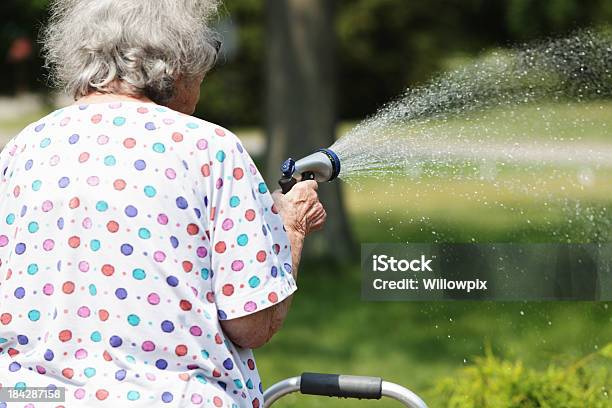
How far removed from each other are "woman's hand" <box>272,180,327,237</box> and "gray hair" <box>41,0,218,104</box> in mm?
410

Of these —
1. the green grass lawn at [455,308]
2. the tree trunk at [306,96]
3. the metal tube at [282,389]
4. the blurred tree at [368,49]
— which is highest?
the blurred tree at [368,49]

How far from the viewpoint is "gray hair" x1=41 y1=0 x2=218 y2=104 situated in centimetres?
226

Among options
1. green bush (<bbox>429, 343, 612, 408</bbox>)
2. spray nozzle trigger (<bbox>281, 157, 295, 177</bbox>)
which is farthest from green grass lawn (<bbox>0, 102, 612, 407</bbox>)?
spray nozzle trigger (<bbox>281, 157, 295, 177</bbox>)

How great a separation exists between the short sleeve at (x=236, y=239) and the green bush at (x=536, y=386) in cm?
145

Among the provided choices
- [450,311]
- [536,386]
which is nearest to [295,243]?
[536,386]

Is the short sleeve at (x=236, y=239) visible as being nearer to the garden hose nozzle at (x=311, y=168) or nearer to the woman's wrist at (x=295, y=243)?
the woman's wrist at (x=295, y=243)

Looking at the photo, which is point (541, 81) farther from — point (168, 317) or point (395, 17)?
point (395, 17)

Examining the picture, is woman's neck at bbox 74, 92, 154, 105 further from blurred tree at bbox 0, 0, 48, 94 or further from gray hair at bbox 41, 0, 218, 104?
blurred tree at bbox 0, 0, 48, 94

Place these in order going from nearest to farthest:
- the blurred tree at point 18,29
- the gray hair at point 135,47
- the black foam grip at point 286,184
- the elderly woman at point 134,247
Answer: the elderly woman at point 134,247
the gray hair at point 135,47
the black foam grip at point 286,184
the blurred tree at point 18,29

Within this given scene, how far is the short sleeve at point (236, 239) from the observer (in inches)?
85.2

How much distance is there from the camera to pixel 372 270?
11.2 ft

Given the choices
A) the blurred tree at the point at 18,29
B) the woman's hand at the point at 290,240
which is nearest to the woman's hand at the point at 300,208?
the woman's hand at the point at 290,240

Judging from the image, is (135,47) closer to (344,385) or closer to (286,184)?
(286,184)

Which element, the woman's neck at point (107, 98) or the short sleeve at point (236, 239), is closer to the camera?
the short sleeve at point (236, 239)
